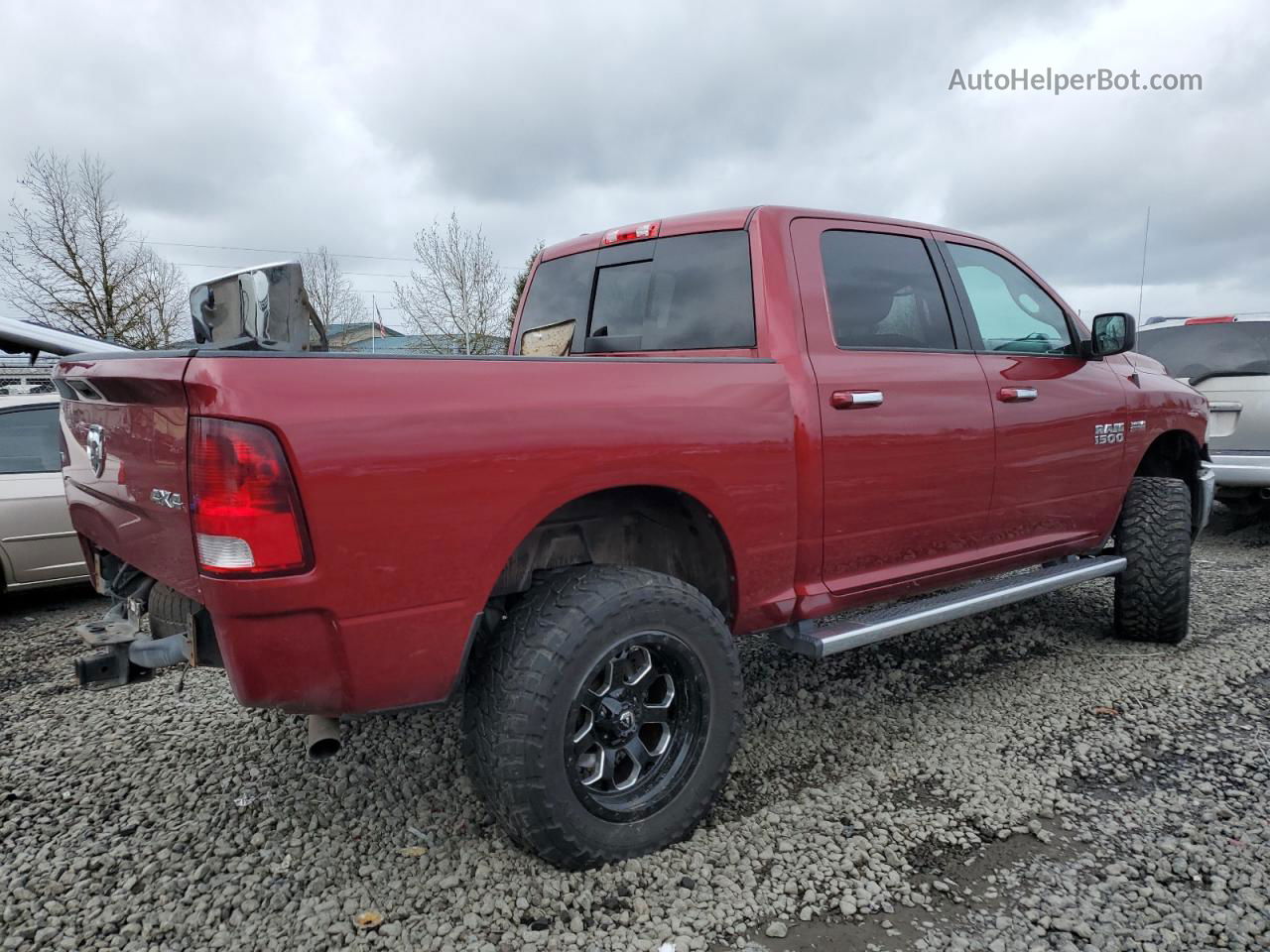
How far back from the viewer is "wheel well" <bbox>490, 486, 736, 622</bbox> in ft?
7.96

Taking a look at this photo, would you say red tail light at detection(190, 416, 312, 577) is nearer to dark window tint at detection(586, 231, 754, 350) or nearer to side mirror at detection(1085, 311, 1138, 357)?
dark window tint at detection(586, 231, 754, 350)

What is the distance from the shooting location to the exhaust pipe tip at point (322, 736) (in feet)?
6.91

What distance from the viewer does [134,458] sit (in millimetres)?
2131

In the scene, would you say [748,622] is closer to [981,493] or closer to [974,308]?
[981,493]

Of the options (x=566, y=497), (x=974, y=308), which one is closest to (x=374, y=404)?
(x=566, y=497)

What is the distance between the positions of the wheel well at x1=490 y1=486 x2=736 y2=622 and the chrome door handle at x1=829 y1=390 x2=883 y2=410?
1.98 ft

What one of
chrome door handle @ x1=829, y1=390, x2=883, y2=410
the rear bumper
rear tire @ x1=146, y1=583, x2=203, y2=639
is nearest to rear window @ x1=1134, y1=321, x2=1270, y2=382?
the rear bumper

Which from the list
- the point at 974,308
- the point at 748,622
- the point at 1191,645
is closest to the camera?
the point at 748,622

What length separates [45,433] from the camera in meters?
5.15

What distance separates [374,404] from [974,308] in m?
2.61

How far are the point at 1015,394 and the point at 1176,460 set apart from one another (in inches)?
73.5

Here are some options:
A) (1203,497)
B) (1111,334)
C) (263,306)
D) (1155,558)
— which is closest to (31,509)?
(263,306)

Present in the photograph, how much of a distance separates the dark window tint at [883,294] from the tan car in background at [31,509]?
455 cm

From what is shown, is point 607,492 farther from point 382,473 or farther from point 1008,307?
point 1008,307
